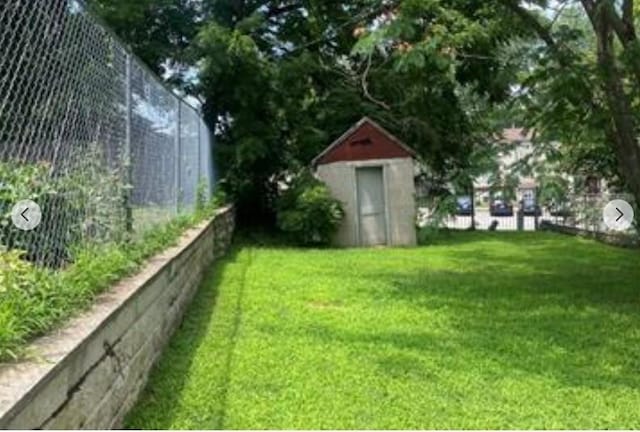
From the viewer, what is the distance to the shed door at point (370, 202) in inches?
610

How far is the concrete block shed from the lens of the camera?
15.4m

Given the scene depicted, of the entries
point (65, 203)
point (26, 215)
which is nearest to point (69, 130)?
point (65, 203)

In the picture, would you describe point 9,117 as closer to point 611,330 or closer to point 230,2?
point 611,330

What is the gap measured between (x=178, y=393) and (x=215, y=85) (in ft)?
42.0

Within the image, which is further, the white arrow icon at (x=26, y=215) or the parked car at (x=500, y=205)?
the parked car at (x=500, y=205)

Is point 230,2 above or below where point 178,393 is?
above

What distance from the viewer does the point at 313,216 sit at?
15.1 meters

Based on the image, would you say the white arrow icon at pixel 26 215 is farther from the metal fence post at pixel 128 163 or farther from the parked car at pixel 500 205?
the parked car at pixel 500 205

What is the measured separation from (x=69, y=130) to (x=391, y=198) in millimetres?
11935

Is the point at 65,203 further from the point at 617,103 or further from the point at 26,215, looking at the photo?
the point at 617,103

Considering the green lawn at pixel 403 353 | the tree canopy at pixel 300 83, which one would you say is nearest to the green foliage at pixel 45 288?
the green lawn at pixel 403 353

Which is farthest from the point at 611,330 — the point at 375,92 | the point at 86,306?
the point at 375,92

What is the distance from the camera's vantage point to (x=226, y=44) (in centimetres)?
1548

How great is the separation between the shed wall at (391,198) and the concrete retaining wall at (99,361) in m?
9.63
